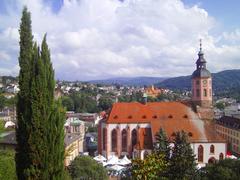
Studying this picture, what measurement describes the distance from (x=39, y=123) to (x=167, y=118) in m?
43.0

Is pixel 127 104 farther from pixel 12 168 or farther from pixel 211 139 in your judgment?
pixel 12 168

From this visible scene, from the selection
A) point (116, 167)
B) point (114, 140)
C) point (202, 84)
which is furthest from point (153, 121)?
point (116, 167)

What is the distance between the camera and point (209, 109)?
198ft

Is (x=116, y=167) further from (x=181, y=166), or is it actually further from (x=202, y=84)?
(x=202, y=84)

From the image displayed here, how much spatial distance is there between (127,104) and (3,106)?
7961 cm

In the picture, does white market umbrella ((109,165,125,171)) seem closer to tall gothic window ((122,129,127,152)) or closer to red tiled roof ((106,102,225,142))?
red tiled roof ((106,102,225,142))

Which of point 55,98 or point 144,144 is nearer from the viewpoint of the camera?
point 55,98

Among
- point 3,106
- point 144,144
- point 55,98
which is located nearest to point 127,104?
point 144,144

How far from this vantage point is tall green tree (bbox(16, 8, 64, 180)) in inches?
688

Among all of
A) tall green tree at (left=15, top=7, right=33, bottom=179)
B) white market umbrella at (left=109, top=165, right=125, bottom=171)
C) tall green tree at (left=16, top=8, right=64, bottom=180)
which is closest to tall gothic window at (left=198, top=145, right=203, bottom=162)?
white market umbrella at (left=109, top=165, right=125, bottom=171)

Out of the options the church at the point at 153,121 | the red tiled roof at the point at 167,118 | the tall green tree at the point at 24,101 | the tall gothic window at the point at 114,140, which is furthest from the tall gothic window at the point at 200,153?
the tall green tree at the point at 24,101

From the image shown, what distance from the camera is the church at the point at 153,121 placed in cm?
5794

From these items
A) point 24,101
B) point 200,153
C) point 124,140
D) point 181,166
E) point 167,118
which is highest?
point 24,101

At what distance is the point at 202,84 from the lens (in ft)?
200
